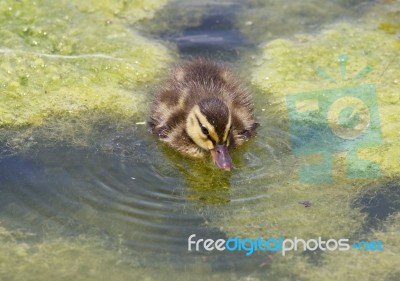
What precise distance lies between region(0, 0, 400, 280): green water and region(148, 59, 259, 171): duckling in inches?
3.5

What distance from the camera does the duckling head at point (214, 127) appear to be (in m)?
4.09

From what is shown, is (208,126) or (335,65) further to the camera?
A: (335,65)

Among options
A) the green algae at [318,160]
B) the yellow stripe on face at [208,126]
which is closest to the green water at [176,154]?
the green algae at [318,160]

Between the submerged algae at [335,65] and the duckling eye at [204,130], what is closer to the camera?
the duckling eye at [204,130]

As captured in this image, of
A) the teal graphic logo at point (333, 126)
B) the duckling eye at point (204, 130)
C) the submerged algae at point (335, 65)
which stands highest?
the duckling eye at point (204, 130)

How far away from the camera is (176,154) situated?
436cm

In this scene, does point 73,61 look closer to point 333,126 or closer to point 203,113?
point 203,113

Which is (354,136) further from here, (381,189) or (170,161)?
(170,161)

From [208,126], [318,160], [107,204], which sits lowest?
[318,160]

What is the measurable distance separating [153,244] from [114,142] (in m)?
1.01

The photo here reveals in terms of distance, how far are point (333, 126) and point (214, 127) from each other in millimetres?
815

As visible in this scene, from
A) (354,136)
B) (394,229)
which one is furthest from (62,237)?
(354,136)
